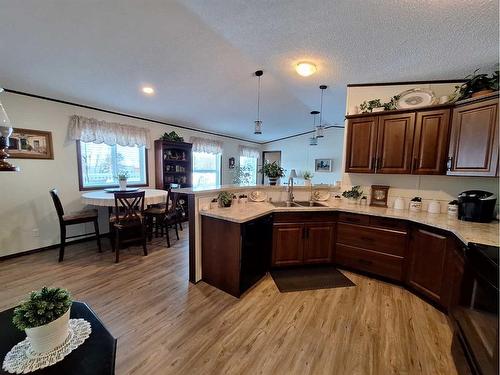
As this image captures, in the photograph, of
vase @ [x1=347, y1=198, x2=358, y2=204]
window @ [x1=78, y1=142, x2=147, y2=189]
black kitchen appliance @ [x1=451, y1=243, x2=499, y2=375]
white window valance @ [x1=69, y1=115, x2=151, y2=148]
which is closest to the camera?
black kitchen appliance @ [x1=451, y1=243, x2=499, y2=375]

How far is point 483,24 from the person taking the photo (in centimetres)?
172

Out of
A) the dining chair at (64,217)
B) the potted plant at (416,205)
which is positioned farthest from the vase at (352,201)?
the dining chair at (64,217)

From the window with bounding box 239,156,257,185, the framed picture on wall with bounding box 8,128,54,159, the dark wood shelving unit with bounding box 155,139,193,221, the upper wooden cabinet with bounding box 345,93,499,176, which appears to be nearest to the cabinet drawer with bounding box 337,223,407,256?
the upper wooden cabinet with bounding box 345,93,499,176

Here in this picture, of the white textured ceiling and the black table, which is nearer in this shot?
the black table

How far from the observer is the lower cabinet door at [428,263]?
6.75 feet

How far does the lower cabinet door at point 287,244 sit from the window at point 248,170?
492 cm

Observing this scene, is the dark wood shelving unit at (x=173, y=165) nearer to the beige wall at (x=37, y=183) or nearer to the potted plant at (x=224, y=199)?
the beige wall at (x=37, y=183)

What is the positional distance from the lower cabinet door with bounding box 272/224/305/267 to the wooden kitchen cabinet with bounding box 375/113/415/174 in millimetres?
1321

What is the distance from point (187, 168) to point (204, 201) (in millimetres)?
3159

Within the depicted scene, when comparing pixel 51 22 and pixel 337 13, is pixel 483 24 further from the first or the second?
pixel 51 22

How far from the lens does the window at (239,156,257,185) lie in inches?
302

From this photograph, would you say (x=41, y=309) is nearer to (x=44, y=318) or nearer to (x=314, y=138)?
(x=44, y=318)

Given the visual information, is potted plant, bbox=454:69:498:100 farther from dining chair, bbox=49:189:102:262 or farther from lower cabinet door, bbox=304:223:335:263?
dining chair, bbox=49:189:102:262

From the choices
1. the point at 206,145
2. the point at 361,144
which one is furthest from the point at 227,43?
the point at 206,145
